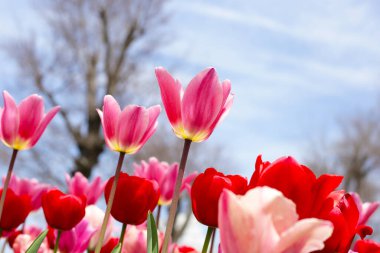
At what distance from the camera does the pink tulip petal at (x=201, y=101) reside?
0.88 meters

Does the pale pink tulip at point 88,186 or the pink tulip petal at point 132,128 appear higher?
the pink tulip petal at point 132,128

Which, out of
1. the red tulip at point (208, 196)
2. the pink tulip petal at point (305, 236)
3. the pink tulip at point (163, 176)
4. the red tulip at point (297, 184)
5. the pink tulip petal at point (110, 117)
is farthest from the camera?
the pink tulip at point (163, 176)

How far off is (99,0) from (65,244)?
655 inches

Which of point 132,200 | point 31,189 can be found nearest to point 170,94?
point 132,200

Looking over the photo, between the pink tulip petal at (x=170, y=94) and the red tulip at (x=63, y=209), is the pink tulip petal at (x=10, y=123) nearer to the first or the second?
the red tulip at (x=63, y=209)

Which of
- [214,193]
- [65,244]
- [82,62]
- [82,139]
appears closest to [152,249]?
[214,193]

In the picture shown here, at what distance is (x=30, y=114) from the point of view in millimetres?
1235

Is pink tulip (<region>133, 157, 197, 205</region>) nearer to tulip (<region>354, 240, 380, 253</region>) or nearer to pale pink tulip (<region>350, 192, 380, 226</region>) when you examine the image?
pale pink tulip (<region>350, 192, 380, 226</region>)

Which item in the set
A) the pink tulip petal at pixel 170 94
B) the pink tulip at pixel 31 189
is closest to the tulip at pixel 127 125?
the pink tulip petal at pixel 170 94

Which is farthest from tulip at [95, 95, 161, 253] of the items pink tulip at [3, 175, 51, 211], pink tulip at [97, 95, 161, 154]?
pink tulip at [3, 175, 51, 211]

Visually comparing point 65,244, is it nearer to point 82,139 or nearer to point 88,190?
point 88,190

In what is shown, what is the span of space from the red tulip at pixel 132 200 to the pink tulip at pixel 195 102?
23cm

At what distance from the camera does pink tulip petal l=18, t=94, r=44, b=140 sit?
4.03 feet

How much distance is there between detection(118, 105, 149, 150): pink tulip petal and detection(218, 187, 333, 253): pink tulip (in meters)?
0.50
